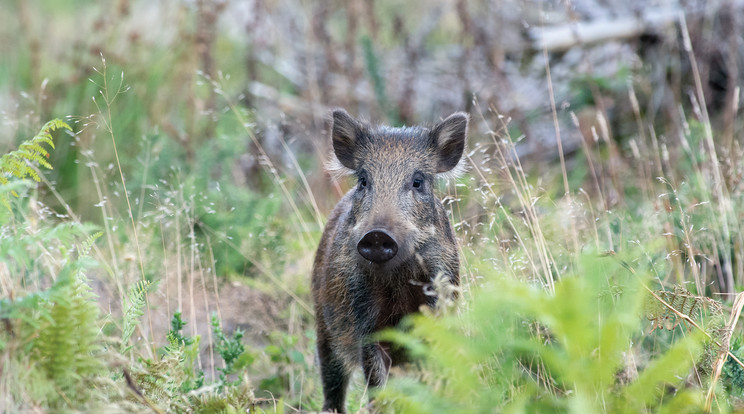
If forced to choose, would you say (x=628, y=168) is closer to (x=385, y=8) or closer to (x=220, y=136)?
(x=220, y=136)

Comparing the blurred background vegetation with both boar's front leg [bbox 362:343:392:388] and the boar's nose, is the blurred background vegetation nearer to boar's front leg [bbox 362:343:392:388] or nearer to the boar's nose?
boar's front leg [bbox 362:343:392:388]

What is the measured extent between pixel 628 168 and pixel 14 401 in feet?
20.0

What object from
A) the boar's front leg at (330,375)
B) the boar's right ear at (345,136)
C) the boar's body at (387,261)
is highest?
the boar's right ear at (345,136)

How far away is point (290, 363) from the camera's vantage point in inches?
188

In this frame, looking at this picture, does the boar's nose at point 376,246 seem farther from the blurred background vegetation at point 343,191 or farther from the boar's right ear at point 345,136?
the boar's right ear at point 345,136

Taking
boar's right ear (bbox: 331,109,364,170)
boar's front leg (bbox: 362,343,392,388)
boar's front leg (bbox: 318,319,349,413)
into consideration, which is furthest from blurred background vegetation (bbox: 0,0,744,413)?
boar's right ear (bbox: 331,109,364,170)

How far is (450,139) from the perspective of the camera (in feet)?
15.2

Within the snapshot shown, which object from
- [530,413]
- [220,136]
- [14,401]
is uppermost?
[220,136]

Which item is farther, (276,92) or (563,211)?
(276,92)

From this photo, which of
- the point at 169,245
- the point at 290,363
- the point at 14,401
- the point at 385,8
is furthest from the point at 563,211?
the point at 385,8

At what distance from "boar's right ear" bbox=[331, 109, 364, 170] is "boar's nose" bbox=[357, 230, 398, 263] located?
980 mm

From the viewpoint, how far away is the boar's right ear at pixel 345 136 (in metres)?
4.58

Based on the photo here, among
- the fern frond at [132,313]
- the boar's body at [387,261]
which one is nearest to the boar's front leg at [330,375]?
the boar's body at [387,261]

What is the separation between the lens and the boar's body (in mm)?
4078
